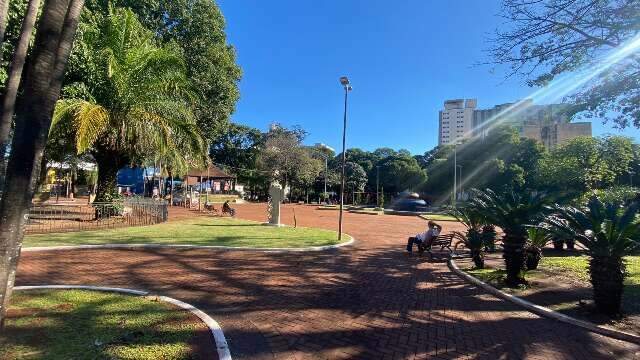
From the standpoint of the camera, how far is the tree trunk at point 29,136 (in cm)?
371

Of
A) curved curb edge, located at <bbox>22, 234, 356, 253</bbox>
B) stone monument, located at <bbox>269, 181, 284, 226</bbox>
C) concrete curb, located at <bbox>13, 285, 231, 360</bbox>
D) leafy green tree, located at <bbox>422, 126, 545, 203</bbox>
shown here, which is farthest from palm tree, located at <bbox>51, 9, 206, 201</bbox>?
leafy green tree, located at <bbox>422, 126, 545, 203</bbox>

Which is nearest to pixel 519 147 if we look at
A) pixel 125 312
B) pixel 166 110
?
pixel 166 110

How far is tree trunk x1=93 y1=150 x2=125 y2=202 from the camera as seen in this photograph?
16562 mm

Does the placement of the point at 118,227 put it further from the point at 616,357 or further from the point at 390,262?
the point at 616,357

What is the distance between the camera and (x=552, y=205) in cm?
876

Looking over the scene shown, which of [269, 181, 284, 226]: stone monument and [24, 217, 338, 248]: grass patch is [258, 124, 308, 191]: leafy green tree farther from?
[24, 217, 338, 248]: grass patch

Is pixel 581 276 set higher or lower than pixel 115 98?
lower

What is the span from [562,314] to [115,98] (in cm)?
1595

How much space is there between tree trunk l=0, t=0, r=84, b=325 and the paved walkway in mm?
2451

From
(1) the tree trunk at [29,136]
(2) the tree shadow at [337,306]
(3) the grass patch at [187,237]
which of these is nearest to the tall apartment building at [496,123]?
(3) the grass patch at [187,237]

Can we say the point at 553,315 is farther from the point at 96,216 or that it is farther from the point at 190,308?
the point at 96,216

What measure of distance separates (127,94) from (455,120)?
74.0m

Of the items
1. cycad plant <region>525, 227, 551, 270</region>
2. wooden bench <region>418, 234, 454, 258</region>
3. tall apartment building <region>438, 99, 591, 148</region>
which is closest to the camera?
cycad plant <region>525, 227, 551, 270</region>

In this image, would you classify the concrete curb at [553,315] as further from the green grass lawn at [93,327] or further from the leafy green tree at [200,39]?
the leafy green tree at [200,39]
